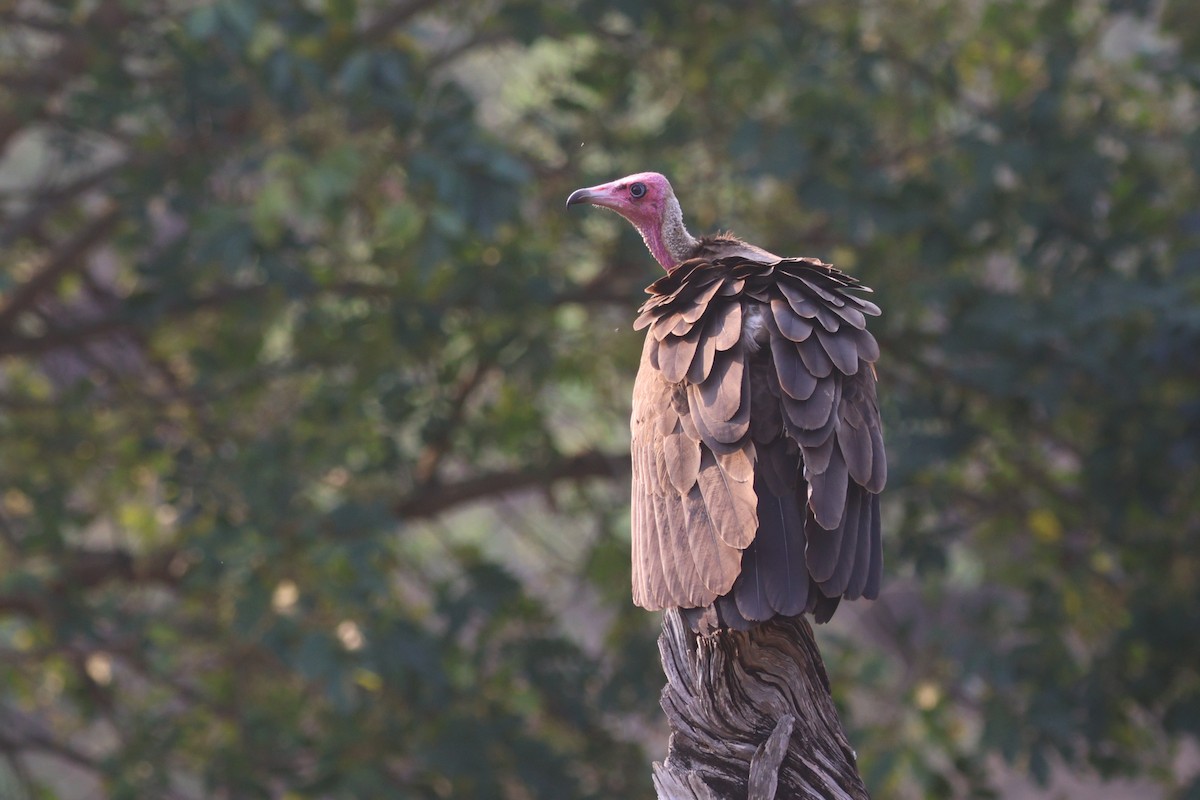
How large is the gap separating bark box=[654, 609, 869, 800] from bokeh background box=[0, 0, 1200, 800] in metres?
2.39

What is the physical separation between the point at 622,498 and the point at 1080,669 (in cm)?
202

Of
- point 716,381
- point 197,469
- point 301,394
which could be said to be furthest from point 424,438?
point 716,381

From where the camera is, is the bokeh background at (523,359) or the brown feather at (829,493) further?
the bokeh background at (523,359)

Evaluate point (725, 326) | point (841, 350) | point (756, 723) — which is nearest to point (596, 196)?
point (725, 326)

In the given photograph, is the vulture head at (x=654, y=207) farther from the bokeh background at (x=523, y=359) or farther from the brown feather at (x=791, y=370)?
the bokeh background at (x=523, y=359)

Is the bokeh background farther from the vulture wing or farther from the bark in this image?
the bark

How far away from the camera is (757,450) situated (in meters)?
2.73

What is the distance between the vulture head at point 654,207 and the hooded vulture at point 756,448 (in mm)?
585

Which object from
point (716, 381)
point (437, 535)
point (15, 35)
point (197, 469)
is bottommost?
point (437, 535)

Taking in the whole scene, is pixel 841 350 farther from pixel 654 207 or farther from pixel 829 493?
pixel 654 207

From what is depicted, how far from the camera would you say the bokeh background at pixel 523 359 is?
5.20 m

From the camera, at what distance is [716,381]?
277 cm

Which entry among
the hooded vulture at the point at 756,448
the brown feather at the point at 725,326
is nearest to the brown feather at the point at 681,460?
the hooded vulture at the point at 756,448

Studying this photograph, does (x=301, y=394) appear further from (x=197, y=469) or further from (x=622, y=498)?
(x=622, y=498)
